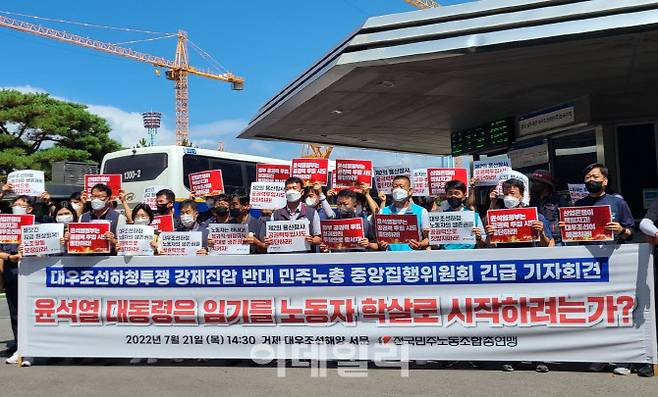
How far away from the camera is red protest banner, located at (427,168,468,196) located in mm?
6668

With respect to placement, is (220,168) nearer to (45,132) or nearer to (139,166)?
(139,166)

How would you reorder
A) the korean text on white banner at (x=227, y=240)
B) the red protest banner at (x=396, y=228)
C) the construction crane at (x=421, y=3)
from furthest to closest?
the construction crane at (x=421, y=3)
the korean text on white banner at (x=227, y=240)
the red protest banner at (x=396, y=228)

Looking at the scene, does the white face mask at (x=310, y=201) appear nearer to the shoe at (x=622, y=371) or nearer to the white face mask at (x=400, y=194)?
the white face mask at (x=400, y=194)

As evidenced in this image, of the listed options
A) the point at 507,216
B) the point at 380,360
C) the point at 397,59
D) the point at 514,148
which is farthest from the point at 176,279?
the point at 514,148

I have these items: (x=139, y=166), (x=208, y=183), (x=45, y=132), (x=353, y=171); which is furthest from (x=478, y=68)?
(x=45, y=132)

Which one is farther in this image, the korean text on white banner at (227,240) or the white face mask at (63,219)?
the white face mask at (63,219)

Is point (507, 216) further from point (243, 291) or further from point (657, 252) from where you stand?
point (243, 291)

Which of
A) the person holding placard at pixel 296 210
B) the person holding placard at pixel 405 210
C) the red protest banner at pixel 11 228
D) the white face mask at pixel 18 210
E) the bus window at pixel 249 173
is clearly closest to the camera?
the person holding placard at pixel 405 210

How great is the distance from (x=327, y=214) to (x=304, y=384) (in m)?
2.31

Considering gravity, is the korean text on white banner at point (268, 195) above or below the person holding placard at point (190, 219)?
above

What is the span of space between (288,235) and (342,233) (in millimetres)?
569

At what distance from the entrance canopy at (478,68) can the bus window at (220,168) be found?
2.40 m

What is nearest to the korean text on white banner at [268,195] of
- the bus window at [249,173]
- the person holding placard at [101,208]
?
the person holding placard at [101,208]

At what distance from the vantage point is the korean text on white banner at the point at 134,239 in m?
6.45
